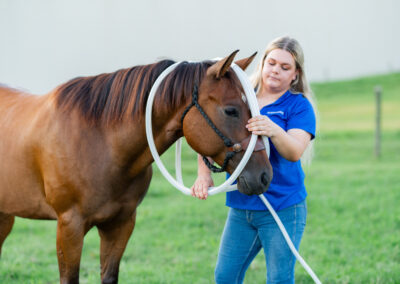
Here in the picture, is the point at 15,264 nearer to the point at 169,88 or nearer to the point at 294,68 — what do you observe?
the point at 169,88

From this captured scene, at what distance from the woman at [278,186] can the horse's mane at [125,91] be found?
0.48 meters

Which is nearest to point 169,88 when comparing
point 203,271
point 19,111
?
point 19,111

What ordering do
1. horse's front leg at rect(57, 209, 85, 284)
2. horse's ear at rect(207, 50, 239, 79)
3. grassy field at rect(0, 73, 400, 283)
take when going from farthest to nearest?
grassy field at rect(0, 73, 400, 283), horse's front leg at rect(57, 209, 85, 284), horse's ear at rect(207, 50, 239, 79)

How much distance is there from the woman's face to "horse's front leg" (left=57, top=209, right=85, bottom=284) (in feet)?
4.59

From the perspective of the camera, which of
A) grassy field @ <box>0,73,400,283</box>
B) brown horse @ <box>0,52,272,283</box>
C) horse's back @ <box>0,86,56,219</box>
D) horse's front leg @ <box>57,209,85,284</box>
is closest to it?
brown horse @ <box>0,52,272,283</box>

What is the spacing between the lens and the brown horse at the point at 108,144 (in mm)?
2414

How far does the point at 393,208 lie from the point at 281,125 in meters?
4.09

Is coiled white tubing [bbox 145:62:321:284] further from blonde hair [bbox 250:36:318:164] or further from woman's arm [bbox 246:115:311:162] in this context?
blonde hair [bbox 250:36:318:164]

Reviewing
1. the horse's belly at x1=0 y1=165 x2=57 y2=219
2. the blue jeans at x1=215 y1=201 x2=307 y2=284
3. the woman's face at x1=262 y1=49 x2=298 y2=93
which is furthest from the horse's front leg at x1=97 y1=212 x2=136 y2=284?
the woman's face at x1=262 y1=49 x2=298 y2=93

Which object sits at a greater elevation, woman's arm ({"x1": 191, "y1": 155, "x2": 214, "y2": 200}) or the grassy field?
woman's arm ({"x1": 191, "y1": 155, "x2": 214, "y2": 200})

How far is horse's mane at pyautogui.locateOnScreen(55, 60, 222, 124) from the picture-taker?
2.51 metres

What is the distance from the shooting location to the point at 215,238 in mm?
5160

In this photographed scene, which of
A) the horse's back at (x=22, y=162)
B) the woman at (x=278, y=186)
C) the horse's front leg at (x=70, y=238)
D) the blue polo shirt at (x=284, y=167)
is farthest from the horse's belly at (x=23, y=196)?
the blue polo shirt at (x=284, y=167)

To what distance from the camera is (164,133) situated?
2637 mm
